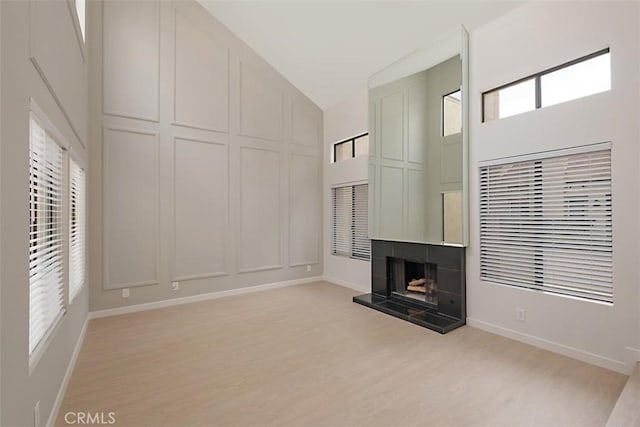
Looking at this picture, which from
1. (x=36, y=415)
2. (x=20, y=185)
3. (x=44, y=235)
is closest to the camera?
(x=20, y=185)

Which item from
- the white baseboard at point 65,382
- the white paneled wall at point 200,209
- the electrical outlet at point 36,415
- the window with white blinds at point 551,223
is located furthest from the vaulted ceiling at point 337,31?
the white baseboard at point 65,382

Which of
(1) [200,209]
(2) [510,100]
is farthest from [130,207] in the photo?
(2) [510,100]

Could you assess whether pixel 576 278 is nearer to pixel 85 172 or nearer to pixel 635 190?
pixel 635 190

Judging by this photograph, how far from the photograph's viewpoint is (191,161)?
5.19m

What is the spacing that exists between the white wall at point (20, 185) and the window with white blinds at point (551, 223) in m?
4.19

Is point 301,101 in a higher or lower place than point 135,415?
higher

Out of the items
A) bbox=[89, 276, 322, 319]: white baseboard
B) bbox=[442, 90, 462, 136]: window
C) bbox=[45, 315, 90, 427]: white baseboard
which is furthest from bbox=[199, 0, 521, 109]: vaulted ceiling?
bbox=[45, 315, 90, 427]: white baseboard

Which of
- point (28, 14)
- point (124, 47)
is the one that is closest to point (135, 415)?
point (28, 14)

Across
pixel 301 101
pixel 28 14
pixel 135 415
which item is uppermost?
pixel 301 101

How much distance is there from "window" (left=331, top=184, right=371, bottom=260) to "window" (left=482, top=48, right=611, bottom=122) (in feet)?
8.54

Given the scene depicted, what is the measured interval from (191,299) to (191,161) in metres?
2.32

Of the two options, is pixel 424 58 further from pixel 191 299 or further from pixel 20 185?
pixel 191 299

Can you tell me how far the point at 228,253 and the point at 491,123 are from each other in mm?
4513

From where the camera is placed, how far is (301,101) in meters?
6.46
